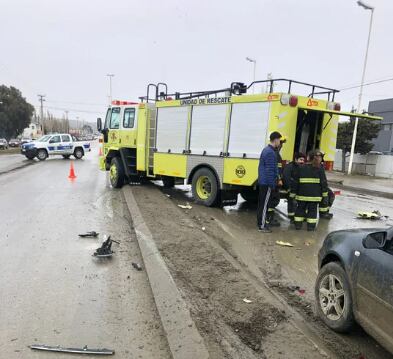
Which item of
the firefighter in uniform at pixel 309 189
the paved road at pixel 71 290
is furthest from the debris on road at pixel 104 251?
the firefighter in uniform at pixel 309 189

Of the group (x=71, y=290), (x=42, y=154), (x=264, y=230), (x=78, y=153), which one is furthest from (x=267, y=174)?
(x=78, y=153)

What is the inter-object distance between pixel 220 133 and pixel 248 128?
932mm

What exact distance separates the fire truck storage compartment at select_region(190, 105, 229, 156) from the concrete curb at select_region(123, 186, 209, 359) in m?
4.12

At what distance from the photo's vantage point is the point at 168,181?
12.7m

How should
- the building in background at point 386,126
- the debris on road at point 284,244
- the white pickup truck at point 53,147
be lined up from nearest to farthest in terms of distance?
the debris on road at point 284,244 < the white pickup truck at point 53,147 < the building in background at point 386,126

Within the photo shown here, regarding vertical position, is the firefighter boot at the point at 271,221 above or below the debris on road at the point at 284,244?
above

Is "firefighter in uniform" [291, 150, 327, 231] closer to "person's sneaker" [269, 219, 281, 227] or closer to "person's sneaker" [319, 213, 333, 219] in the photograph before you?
"person's sneaker" [269, 219, 281, 227]

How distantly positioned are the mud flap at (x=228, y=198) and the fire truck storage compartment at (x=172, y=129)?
5.72 ft

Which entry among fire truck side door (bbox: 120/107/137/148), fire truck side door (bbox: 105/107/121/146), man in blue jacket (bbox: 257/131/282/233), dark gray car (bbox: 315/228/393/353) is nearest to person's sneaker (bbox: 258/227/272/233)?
man in blue jacket (bbox: 257/131/282/233)

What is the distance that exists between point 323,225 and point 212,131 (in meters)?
3.43

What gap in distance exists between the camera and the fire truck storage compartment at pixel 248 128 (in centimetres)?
838

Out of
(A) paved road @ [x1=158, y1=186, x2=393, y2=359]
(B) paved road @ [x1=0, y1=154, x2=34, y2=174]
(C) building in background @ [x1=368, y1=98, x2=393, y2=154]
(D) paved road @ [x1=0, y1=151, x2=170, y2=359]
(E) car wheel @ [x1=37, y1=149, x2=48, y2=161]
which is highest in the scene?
(C) building in background @ [x1=368, y1=98, x2=393, y2=154]

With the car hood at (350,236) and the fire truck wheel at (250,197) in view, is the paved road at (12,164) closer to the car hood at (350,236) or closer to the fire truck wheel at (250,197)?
the fire truck wheel at (250,197)

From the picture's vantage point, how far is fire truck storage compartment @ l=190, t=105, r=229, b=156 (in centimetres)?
938
